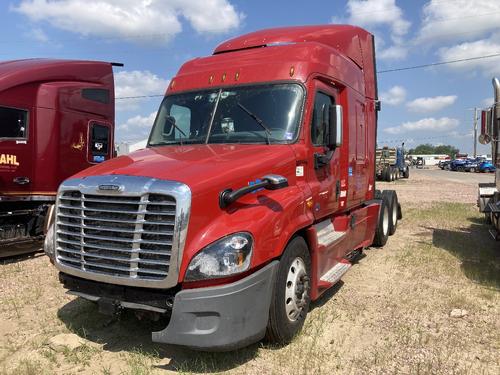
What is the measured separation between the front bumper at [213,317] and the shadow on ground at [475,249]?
399 centimetres

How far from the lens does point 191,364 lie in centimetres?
416

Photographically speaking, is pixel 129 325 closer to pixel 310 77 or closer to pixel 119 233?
pixel 119 233

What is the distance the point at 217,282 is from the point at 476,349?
255 cm

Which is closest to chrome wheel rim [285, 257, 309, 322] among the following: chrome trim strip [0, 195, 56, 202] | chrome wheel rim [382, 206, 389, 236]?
chrome wheel rim [382, 206, 389, 236]

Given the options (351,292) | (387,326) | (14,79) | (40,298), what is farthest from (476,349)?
(14,79)

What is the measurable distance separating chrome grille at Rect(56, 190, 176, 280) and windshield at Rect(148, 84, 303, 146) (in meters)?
1.51

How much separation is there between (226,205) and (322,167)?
5.77 ft

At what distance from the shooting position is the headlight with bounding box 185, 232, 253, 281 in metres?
3.71

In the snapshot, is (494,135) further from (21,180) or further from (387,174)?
(387,174)

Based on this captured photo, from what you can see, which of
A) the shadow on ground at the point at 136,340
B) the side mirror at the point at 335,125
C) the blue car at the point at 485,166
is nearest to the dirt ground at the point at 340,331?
the shadow on ground at the point at 136,340

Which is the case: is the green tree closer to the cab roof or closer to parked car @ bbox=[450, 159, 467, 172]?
parked car @ bbox=[450, 159, 467, 172]

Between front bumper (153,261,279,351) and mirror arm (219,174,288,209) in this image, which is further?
mirror arm (219,174,288,209)

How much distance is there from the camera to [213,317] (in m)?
3.76

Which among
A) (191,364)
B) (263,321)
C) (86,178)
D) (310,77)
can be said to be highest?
(310,77)
